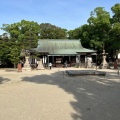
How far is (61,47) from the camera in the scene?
49781mm

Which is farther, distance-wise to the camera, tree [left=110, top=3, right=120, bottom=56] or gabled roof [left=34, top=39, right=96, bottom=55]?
gabled roof [left=34, top=39, right=96, bottom=55]

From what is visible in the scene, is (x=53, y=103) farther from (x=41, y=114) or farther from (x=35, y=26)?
(x=35, y=26)

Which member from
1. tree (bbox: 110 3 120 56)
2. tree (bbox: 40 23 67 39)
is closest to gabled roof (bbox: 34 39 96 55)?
tree (bbox: 110 3 120 56)

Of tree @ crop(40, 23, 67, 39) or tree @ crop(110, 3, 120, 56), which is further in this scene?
tree @ crop(40, 23, 67, 39)

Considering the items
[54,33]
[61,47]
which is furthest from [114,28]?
[54,33]

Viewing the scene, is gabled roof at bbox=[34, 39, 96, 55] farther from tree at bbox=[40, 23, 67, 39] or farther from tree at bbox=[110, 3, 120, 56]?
tree at bbox=[40, 23, 67, 39]

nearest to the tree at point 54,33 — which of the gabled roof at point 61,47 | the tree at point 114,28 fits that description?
the gabled roof at point 61,47

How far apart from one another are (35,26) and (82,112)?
48.1 meters

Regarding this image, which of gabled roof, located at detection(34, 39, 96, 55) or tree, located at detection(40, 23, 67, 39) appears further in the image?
tree, located at detection(40, 23, 67, 39)

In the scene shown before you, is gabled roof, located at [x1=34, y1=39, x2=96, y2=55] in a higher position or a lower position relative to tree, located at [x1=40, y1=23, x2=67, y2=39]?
lower

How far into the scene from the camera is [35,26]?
184 feet

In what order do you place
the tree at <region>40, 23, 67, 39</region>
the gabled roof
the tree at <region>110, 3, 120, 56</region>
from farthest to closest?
the tree at <region>40, 23, 67, 39</region>, the gabled roof, the tree at <region>110, 3, 120, 56</region>

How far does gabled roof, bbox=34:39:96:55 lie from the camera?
46469 mm

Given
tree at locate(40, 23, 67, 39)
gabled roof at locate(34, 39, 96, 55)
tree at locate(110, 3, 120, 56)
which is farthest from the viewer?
tree at locate(40, 23, 67, 39)
